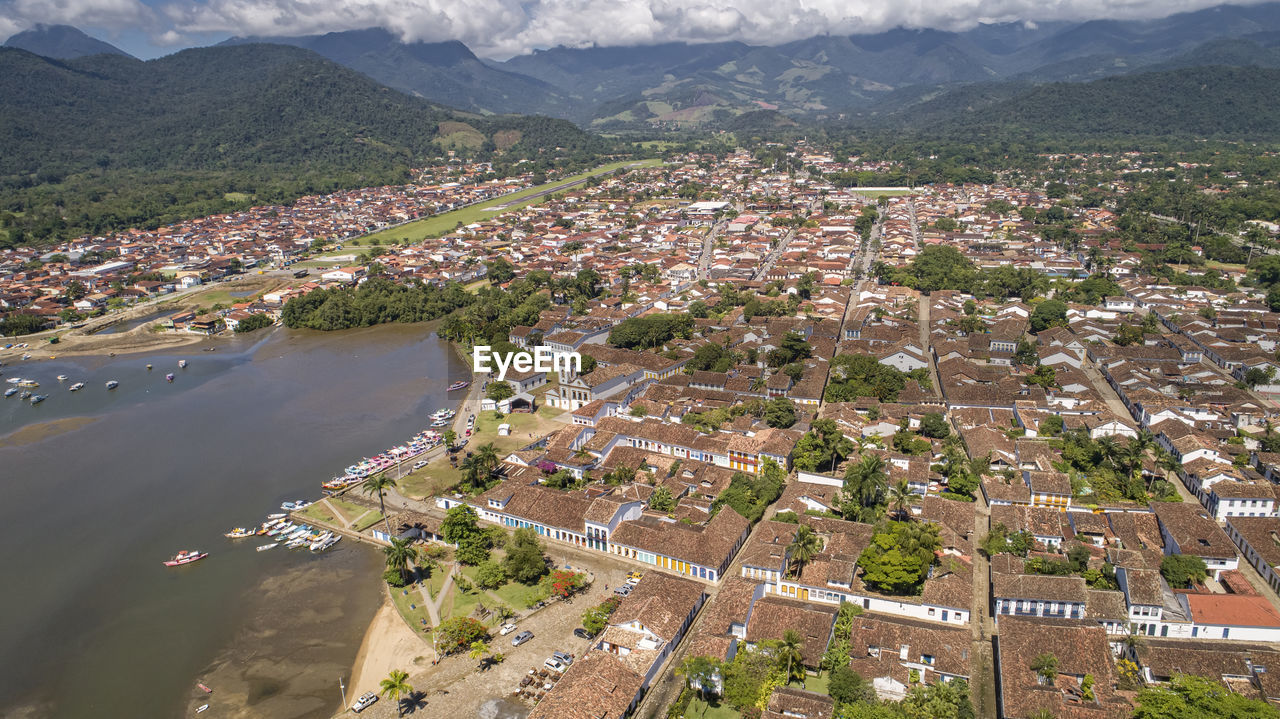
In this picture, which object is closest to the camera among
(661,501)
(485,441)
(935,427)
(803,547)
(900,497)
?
(803,547)

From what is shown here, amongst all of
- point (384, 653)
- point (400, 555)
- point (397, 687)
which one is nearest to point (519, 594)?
point (400, 555)

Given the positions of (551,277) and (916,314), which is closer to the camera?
(916,314)

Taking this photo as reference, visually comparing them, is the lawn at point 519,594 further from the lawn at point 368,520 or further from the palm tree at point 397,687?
the lawn at point 368,520

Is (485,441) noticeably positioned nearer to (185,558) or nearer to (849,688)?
(185,558)

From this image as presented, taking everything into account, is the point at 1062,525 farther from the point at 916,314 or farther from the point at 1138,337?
the point at 916,314

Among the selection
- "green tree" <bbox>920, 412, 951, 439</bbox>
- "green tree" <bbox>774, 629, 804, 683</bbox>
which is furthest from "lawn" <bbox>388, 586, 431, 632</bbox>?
"green tree" <bbox>920, 412, 951, 439</bbox>

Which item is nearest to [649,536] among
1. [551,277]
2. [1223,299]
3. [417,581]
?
[417,581]

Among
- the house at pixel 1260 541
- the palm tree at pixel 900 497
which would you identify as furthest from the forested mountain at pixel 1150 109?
the palm tree at pixel 900 497
